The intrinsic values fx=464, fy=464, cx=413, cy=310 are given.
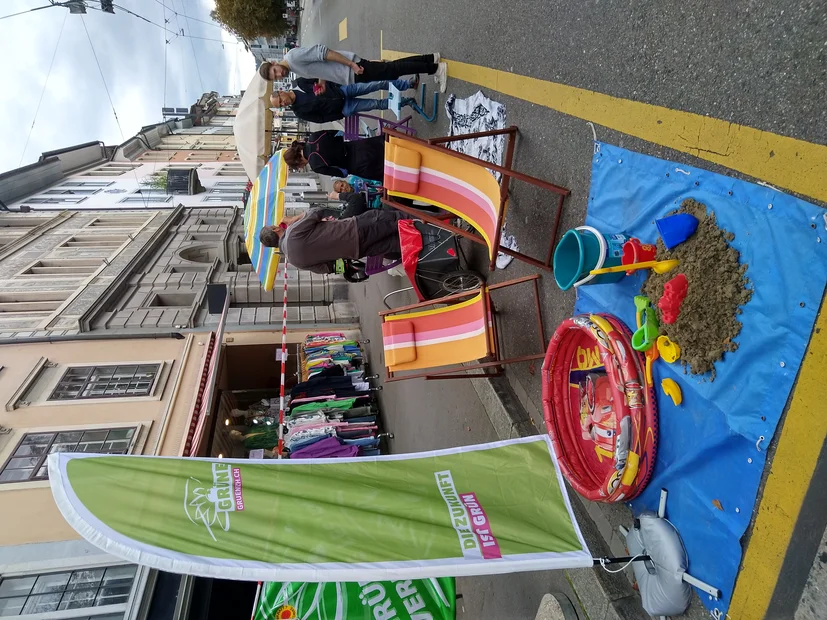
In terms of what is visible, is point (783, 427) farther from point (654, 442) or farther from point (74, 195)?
point (74, 195)

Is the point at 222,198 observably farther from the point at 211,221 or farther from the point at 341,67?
the point at 341,67

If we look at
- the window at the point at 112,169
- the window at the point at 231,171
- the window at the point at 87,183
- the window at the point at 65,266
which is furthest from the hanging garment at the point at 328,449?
the window at the point at 112,169

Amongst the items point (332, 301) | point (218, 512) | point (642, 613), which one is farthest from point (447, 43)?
point (332, 301)

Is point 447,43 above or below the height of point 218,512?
above

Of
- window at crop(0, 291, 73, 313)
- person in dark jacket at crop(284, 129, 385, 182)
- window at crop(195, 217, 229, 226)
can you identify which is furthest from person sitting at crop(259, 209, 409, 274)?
window at crop(195, 217, 229, 226)

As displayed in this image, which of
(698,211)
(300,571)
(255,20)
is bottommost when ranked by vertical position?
(300,571)

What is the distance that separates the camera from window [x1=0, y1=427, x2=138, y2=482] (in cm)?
700

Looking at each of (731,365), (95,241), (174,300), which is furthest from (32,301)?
(731,365)

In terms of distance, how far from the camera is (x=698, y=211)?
257cm

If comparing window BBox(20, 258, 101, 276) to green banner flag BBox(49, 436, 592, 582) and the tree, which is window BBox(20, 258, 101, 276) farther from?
the tree

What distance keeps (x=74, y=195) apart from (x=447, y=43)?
19329mm

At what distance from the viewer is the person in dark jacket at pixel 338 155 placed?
5855mm

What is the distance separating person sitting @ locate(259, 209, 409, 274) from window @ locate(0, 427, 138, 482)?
182 inches

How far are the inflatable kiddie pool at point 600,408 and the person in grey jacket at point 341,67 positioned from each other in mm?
4211
